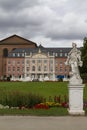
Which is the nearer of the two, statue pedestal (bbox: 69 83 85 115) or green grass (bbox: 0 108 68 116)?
green grass (bbox: 0 108 68 116)

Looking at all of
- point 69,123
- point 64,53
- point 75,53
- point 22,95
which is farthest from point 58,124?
point 64,53

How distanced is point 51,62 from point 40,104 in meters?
132

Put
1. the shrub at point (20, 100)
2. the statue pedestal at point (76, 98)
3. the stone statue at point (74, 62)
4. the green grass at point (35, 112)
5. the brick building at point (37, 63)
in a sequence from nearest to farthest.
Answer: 1. the green grass at point (35, 112)
2. the statue pedestal at point (76, 98)
3. the stone statue at point (74, 62)
4. the shrub at point (20, 100)
5. the brick building at point (37, 63)

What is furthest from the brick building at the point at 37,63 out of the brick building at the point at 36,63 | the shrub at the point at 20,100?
the shrub at the point at 20,100

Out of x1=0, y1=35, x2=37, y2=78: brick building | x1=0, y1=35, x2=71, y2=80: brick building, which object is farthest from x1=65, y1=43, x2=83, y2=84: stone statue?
x1=0, y1=35, x2=37, y2=78: brick building

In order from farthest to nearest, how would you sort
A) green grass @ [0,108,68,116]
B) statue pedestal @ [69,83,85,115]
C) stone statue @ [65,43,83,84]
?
stone statue @ [65,43,83,84] → statue pedestal @ [69,83,85,115] → green grass @ [0,108,68,116]

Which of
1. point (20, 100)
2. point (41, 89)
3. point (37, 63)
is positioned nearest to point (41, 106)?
point (20, 100)

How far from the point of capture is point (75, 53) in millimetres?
20000

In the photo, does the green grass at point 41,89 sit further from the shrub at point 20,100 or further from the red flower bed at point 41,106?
the red flower bed at point 41,106

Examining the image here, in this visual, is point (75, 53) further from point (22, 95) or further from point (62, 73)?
point (62, 73)

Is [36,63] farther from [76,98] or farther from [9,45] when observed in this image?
[76,98]

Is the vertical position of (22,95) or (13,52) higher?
(13,52)

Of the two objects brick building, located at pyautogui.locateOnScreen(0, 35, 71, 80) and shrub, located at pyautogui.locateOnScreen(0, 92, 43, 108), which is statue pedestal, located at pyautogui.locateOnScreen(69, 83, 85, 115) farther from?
brick building, located at pyautogui.locateOnScreen(0, 35, 71, 80)

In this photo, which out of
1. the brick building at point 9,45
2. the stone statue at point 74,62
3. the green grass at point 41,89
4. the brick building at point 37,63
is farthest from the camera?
the brick building at point 9,45
